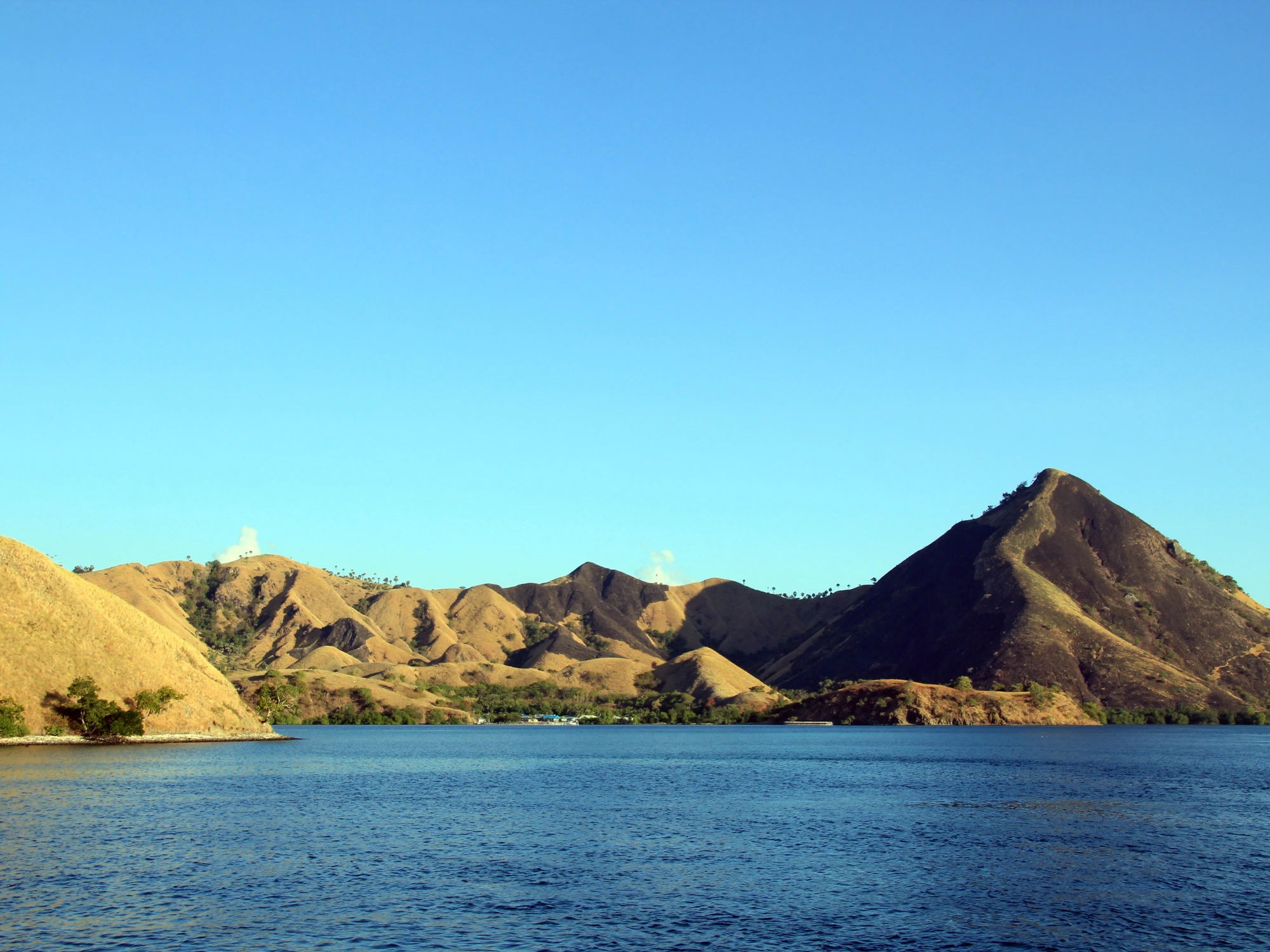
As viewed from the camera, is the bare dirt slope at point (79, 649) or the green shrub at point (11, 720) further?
the bare dirt slope at point (79, 649)

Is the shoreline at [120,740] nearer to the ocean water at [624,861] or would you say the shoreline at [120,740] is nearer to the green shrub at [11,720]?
the green shrub at [11,720]

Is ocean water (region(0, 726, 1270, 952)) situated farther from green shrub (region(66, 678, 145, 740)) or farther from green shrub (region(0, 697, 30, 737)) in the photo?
green shrub (region(66, 678, 145, 740))

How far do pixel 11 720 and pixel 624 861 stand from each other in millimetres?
100414

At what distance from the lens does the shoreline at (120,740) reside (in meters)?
128

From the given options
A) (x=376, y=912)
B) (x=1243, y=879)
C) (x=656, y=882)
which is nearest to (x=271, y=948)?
(x=376, y=912)

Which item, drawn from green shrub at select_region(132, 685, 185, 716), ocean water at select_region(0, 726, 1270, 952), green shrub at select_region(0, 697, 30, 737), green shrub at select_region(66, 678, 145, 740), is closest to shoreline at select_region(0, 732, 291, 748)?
green shrub at select_region(0, 697, 30, 737)

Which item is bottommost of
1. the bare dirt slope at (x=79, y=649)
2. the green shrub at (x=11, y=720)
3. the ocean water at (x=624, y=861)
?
the ocean water at (x=624, y=861)

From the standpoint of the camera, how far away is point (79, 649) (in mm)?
138750

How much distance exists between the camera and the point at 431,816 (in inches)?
2963

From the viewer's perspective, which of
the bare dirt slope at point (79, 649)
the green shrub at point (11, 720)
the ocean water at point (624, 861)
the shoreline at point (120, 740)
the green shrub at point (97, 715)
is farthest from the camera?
the green shrub at point (97, 715)

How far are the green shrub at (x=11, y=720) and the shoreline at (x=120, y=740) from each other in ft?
2.21

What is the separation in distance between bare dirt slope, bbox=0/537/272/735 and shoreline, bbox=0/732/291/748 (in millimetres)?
1108

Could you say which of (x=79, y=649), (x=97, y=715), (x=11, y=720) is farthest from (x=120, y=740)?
(x=11, y=720)

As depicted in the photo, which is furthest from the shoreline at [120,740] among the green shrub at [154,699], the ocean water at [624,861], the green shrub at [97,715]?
the ocean water at [624,861]
